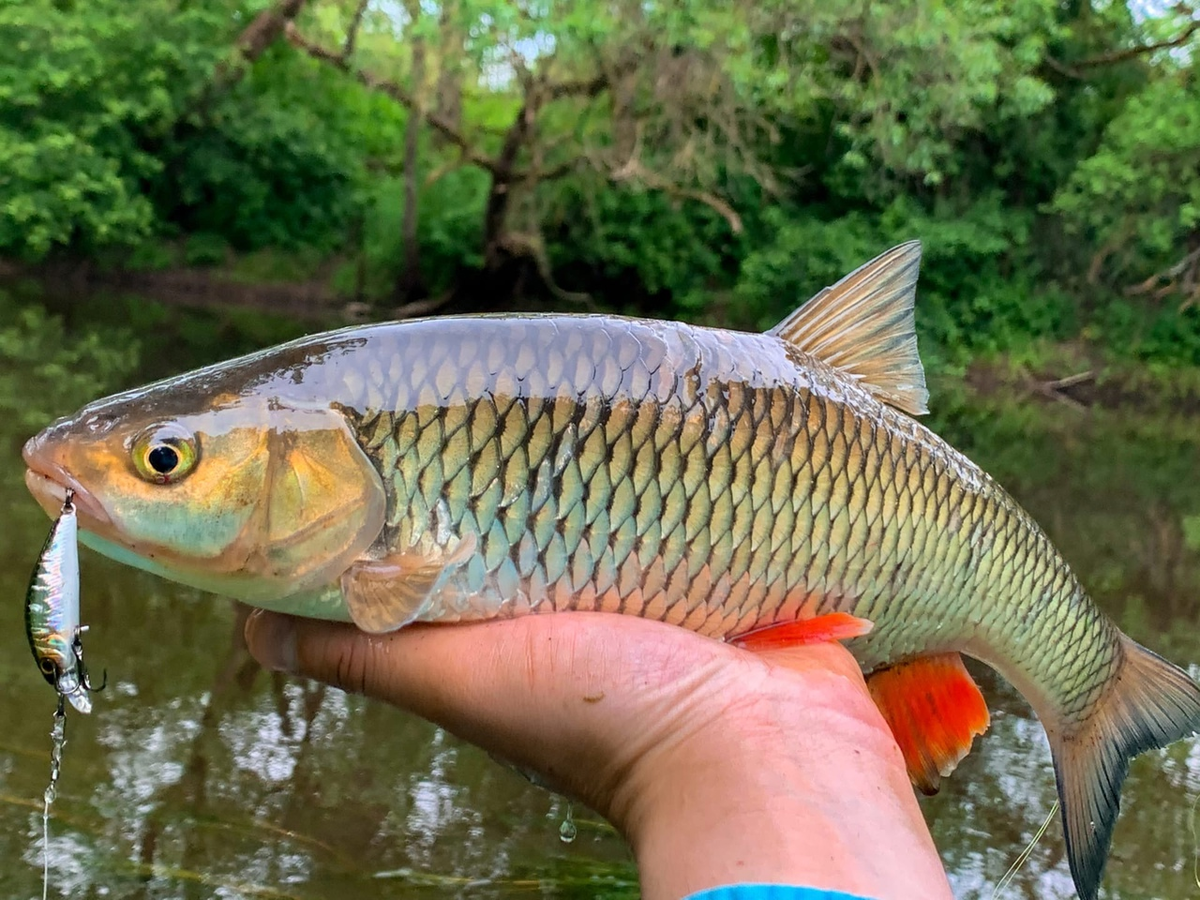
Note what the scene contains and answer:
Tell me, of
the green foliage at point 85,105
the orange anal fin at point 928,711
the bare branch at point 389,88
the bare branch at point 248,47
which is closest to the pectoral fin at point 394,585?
the orange anal fin at point 928,711

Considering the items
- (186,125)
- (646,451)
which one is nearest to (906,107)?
(186,125)

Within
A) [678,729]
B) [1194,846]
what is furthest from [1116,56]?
[678,729]

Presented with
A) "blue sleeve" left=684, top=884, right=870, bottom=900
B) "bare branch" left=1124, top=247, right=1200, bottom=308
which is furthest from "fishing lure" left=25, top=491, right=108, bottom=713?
"bare branch" left=1124, top=247, right=1200, bottom=308

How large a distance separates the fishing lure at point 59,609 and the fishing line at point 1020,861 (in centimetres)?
263

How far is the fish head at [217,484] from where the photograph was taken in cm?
131

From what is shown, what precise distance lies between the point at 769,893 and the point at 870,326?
1000mm

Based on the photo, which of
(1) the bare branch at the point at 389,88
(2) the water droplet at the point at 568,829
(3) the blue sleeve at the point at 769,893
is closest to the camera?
(3) the blue sleeve at the point at 769,893

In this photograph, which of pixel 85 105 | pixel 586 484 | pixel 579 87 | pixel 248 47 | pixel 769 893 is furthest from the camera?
pixel 248 47

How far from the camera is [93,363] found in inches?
303

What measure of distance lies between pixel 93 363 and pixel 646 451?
292 inches

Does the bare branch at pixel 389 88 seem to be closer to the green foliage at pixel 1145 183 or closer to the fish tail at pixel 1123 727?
the green foliage at pixel 1145 183

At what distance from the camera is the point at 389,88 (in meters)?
12.4

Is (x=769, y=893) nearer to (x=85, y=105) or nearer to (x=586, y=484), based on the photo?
(x=586, y=484)

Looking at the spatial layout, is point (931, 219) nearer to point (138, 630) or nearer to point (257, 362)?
point (138, 630)
